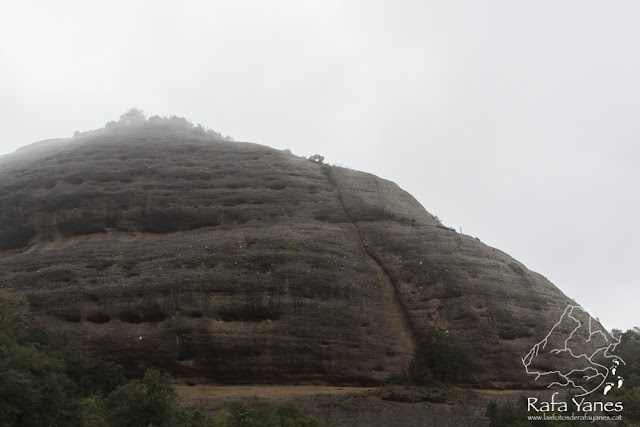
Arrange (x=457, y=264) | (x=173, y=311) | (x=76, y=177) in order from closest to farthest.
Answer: (x=173, y=311)
(x=457, y=264)
(x=76, y=177)

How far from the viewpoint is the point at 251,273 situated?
22.0 meters

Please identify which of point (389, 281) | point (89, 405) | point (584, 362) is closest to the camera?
point (89, 405)

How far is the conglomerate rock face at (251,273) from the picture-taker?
19844 millimetres

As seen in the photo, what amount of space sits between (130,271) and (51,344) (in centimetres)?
470

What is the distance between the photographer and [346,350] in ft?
64.9

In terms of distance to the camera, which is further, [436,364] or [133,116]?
[133,116]

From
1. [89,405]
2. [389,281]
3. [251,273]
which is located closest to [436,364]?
[389,281]

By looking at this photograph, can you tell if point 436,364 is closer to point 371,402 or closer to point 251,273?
point 371,402

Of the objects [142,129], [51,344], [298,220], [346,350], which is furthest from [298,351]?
[142,129]

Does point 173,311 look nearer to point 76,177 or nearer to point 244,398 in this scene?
point 244,398

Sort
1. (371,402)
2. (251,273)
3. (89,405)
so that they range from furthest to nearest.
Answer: (251,273), (371,402), (89,405)

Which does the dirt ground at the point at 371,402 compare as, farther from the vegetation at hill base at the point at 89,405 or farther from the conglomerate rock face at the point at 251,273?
the vegetation at hill base at the point at 89,405

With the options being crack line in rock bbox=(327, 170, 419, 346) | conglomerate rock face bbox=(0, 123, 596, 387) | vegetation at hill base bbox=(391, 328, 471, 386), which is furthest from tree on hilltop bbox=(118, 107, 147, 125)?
vegetation at hill base bbox=(391, 328, 471, 386)

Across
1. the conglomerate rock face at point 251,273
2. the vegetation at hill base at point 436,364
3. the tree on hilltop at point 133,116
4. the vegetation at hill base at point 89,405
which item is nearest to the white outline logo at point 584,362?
the conglomerate rock face at point 251,273
